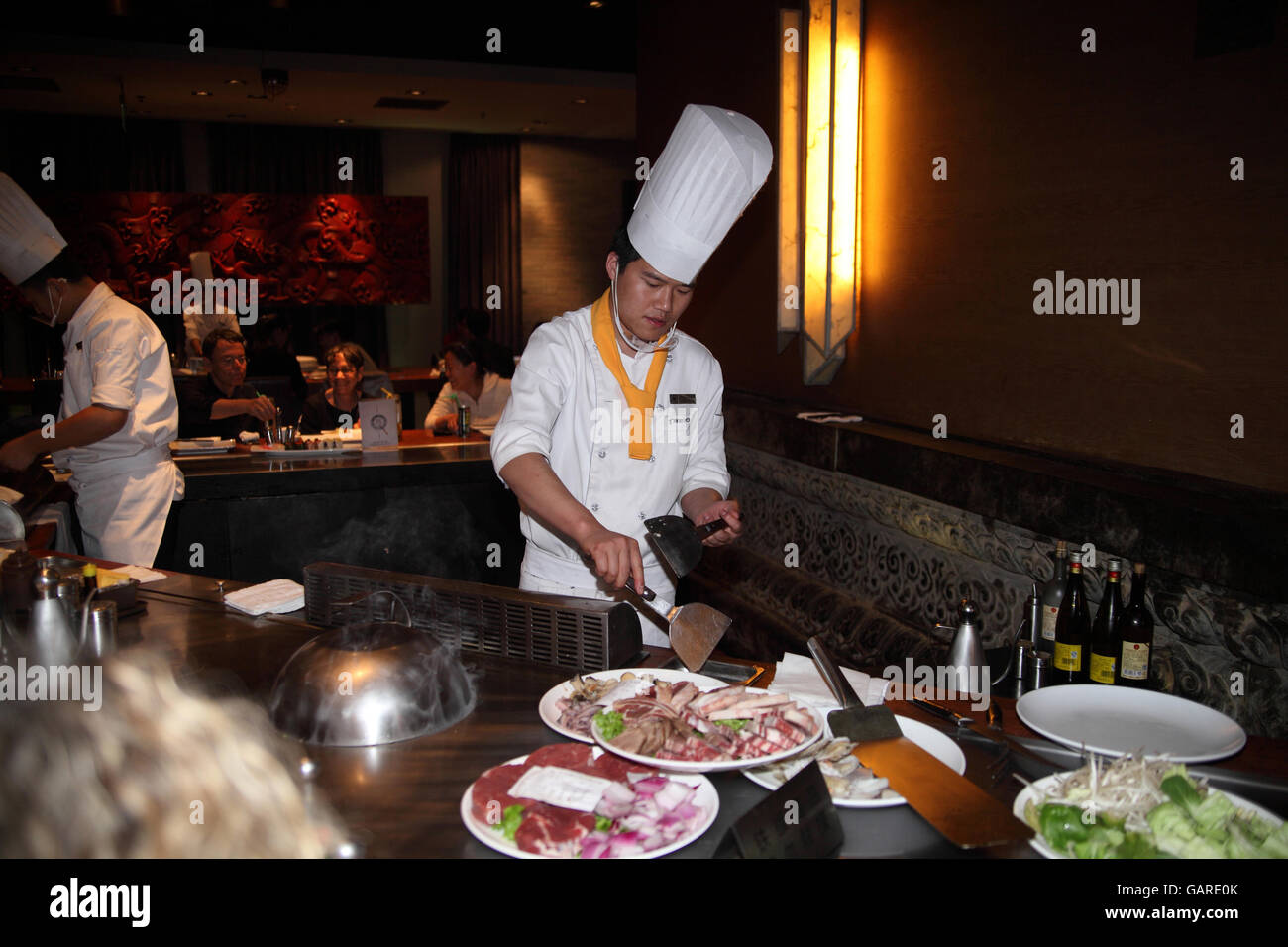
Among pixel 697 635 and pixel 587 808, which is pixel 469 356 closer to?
pixel 697 635

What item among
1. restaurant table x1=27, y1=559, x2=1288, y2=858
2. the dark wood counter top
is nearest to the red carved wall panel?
the dark wood counter top

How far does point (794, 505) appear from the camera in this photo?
4.20 m

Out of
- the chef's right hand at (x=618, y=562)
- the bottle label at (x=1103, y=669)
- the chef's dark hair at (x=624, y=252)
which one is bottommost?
the bottle label at (x=1103, y=669)

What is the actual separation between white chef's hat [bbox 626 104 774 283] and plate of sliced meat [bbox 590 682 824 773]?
115 centimetres

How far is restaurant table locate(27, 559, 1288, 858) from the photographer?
1.22m

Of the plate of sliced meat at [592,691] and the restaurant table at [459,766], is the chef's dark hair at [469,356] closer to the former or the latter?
the restaurant table at [459,766]

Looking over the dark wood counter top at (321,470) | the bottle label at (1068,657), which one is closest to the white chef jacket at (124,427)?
the dark wood counter top at (321,470)

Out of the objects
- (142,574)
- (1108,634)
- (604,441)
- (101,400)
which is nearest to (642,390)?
(604,441)

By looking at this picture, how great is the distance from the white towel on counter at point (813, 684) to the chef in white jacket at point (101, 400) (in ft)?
9.64

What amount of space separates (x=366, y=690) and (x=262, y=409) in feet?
14.5

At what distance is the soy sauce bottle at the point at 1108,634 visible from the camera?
2.21m

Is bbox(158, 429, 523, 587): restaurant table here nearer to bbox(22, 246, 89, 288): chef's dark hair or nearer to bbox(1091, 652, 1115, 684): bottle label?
bbox(22, 246, 89, 288): chef's dark hair

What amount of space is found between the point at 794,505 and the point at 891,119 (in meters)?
1.65
